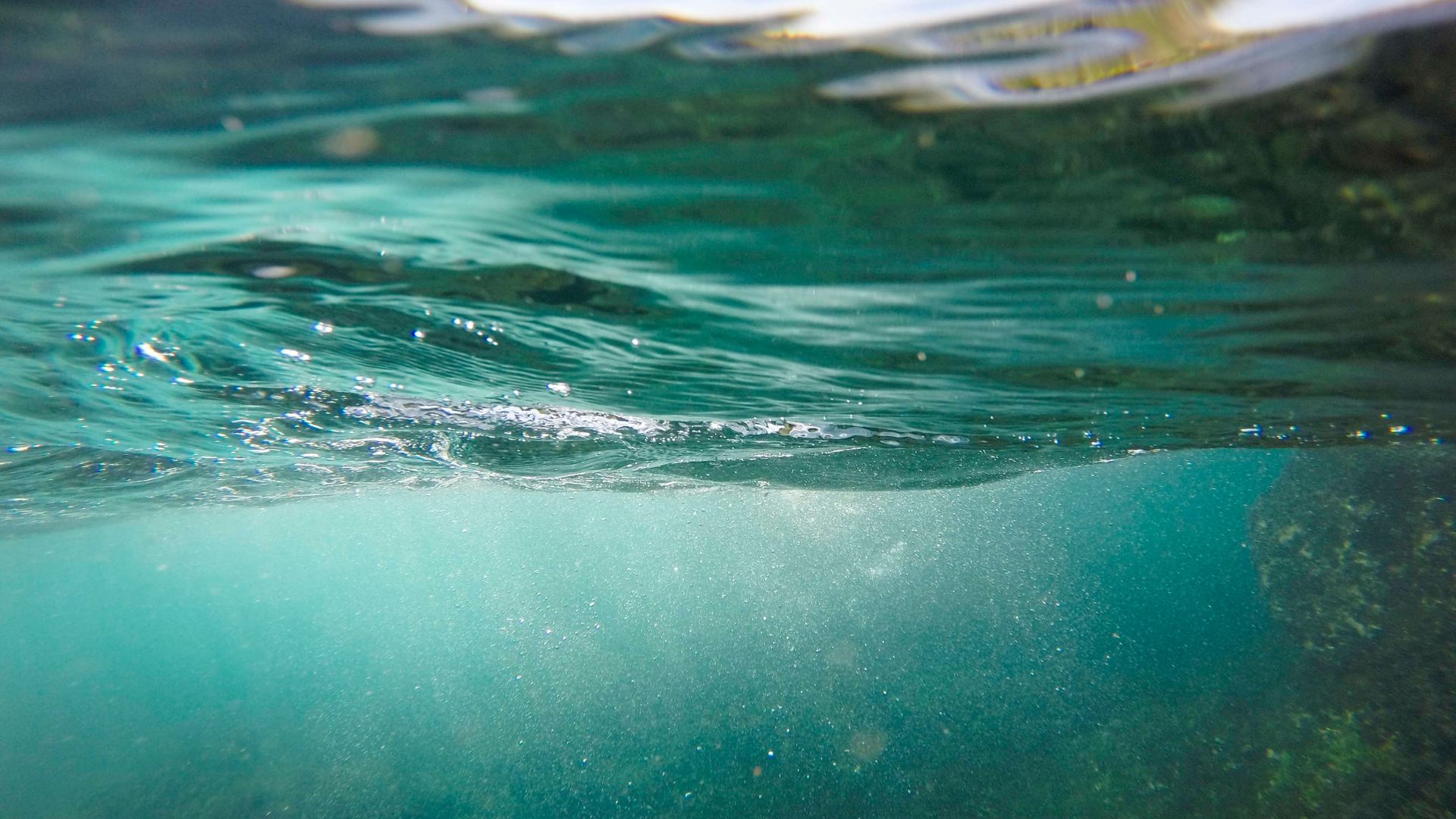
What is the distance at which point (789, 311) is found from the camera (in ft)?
26.1


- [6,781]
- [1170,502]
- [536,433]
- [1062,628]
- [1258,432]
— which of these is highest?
[1258,432]

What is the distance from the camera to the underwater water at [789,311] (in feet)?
14.2

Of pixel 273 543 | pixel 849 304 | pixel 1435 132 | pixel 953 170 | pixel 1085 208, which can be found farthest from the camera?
pixel 273 543

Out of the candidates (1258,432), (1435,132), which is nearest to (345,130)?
(1435,132)

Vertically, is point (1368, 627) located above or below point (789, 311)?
A: below

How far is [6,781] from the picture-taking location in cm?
3434

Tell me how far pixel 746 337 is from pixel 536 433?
8486 mm

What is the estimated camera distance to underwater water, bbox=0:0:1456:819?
434 cm

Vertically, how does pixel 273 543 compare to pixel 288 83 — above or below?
A: below

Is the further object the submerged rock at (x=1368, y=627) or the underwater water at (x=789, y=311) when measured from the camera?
the submerged rock at (x=1368, y=627)

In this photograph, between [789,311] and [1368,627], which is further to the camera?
[1368,627]

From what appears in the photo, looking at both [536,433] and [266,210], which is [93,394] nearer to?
[536,433]

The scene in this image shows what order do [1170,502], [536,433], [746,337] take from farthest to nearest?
[1170,502] → [536,433] → [746,337]

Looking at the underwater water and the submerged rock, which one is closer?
the underwater water
